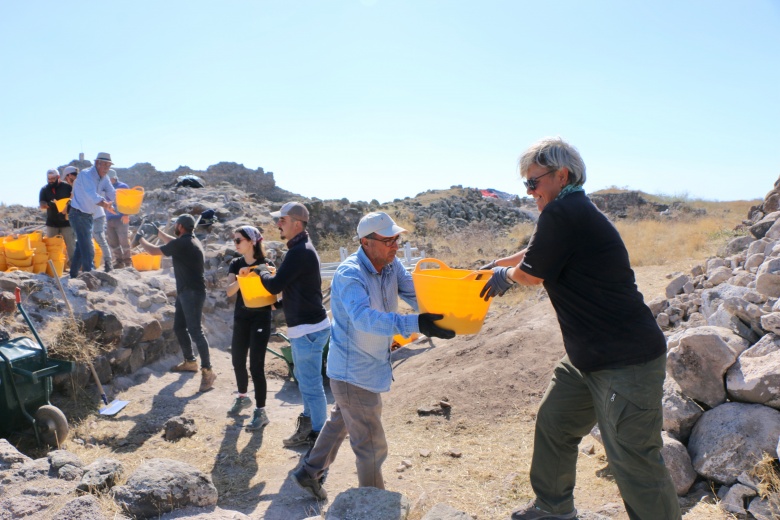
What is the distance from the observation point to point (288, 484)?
13.6 feet

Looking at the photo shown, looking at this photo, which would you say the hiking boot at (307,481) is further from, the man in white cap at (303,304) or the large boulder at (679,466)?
the large boulder at (679,466)

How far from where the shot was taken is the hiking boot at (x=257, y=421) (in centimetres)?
525

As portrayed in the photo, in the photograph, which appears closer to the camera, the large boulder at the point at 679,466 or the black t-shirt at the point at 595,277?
the black t-shirt at the point at 595,277

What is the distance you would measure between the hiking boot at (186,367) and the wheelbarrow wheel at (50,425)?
217 cm

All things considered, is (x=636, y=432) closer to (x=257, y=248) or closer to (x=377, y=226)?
(x=377, y=226)

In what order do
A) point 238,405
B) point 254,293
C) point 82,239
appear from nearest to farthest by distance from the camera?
1. point 254,293
2. point 238,405
3. point 82,239

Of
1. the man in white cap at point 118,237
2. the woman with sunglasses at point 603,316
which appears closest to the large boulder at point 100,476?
the woman with sunglasses at point 603,316

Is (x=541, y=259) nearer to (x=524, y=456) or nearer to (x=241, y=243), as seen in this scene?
(x=524, y=456)

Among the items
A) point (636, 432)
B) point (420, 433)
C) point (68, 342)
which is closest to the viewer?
point (636, 432)

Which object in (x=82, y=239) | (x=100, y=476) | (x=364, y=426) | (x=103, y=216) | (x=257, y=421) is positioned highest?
(x=103, y=216)

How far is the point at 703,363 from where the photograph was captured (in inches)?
143

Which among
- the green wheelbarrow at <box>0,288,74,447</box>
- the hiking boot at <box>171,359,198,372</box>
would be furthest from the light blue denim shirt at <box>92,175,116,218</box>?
the green wheelbarrow at <box>0,288,74,447</box>

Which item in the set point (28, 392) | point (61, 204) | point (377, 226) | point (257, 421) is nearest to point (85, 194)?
point (61, 204)

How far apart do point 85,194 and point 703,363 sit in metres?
6.85
